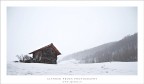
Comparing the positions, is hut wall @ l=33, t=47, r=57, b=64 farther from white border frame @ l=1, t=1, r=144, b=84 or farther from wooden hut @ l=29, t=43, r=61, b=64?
white border frame @ l=1, t=1, r=144, b=84

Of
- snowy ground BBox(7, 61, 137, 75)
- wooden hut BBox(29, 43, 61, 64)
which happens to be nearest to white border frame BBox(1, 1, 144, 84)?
snowy ground BBox(7, 61, 137, 75)

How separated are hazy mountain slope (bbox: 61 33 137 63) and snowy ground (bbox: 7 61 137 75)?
0.10 meters

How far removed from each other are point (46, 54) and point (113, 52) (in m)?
1.35

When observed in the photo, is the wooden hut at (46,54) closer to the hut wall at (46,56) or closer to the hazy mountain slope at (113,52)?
the hut wall at (46,56)

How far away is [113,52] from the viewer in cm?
684

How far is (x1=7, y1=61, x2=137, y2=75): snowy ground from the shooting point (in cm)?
668
